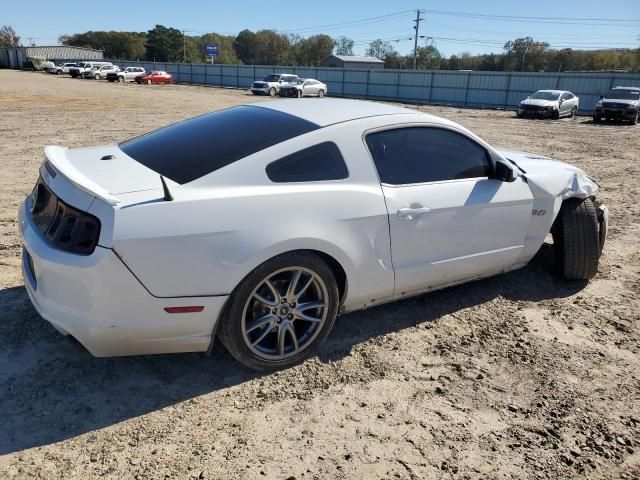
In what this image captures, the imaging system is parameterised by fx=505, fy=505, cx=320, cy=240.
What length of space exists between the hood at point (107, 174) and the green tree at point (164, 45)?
99626 mm

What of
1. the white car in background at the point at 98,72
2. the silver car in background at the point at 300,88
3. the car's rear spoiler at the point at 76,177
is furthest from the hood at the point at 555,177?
the white car in background at the point at 98,72

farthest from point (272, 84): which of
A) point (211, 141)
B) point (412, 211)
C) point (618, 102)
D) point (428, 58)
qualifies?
point (428, 58)

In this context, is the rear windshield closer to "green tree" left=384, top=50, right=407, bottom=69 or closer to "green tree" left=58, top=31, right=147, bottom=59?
"green tree" left=384, top=50, right=407, bottom=69

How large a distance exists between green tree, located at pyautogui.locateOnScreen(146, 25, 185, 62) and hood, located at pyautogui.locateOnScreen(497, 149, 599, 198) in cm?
9945

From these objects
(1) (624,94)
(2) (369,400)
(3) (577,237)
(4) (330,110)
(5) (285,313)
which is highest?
(1) (624,94)

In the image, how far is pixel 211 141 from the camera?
10.7ft

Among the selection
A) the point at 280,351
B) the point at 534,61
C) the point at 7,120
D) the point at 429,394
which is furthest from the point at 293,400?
the point at 534,61

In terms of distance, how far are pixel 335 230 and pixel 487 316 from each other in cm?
168

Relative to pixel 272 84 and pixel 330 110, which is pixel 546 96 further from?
pixel 330 110

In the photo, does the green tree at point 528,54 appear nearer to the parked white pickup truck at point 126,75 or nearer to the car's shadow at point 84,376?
the parked white pickup truck at point 126,75

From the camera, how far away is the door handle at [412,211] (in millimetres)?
3273

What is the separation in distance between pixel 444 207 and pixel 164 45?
10240 centimetres

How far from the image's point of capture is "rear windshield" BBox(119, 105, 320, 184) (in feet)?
9.69

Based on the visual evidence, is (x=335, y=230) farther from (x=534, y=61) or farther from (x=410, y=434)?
(x=534, y=61)
